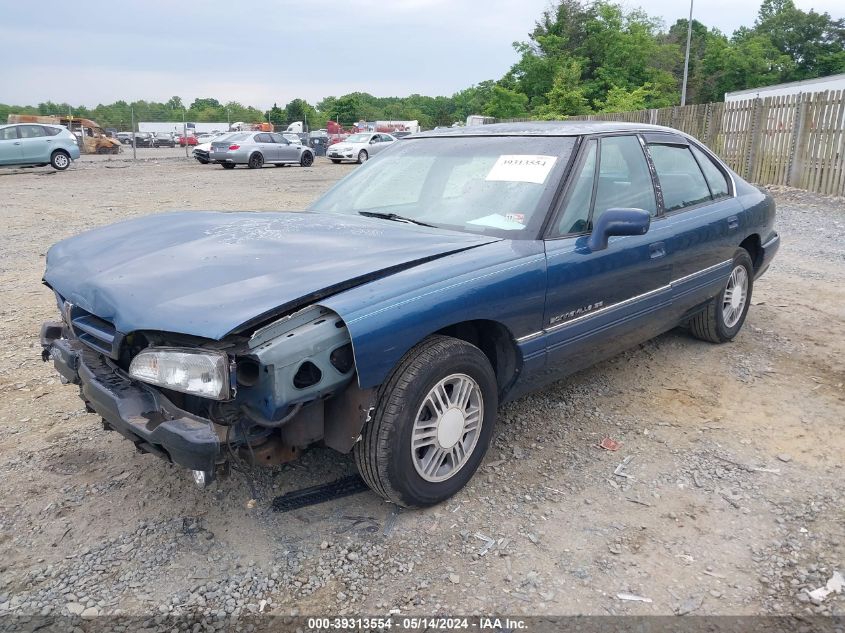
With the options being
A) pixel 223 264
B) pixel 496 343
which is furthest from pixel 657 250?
pixel 223 264

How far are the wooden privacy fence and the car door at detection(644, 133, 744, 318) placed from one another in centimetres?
934

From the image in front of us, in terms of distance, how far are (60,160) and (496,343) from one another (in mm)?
22176

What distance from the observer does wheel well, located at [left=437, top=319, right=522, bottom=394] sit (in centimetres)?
292

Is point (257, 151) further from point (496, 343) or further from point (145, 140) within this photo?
point (145, 140)

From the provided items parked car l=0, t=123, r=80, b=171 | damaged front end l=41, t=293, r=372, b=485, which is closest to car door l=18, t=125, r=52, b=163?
parked car l=0, t=123, r=80, b=171

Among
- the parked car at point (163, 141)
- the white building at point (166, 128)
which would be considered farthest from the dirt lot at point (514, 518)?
the white building at point (166, 128)

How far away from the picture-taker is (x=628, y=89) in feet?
134

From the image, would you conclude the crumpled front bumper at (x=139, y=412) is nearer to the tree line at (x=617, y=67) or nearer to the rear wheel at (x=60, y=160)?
the rear wheel at (x=60, y=160)

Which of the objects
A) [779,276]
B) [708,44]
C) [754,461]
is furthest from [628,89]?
[754,461]

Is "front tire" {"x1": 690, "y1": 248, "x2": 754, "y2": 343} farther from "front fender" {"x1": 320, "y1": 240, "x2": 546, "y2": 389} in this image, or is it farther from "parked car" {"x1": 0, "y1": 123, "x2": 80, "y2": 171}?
"parked car" {"x1": 0, "y1": 123, "x2": 80, "y2": 171}

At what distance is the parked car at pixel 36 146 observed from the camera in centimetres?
1944

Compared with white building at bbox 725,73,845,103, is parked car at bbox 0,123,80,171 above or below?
below

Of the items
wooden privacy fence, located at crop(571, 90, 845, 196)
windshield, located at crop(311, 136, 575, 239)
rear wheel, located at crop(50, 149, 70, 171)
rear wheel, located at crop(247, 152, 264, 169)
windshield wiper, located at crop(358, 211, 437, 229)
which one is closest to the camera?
windshield, located at crop(311, 136, 575, 239)

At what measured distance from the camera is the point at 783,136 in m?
13.3
